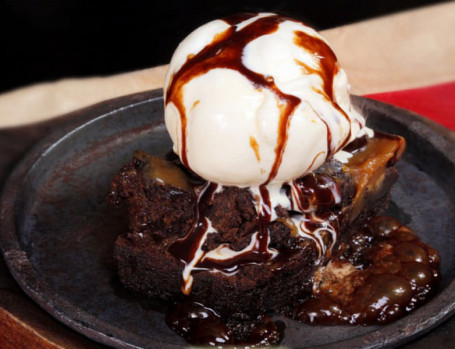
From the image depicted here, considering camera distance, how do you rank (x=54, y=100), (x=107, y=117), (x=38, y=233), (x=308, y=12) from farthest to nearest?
(x=308, y=12)
(x=54, y=100)
(x=107, y=117)
(x=38, y=233)

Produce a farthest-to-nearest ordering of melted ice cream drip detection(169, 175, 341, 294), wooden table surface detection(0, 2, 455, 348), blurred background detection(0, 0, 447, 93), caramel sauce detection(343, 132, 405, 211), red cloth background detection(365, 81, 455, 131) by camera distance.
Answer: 1. blurred background detection(0, 0, 447, 93)
2. red cloth background detection(365, 81, 455, 131)
3. caramel sauce detection(343, 132, 405, 211)
4. melted ice cream drip detection(169, 175, 341, 294)
5. wooden table surface detection(0, 2, 455, 348)

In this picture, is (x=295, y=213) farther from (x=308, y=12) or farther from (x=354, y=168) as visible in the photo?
(x=308, y=12)

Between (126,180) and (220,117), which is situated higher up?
(220,117)

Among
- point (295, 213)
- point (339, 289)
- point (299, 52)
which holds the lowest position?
point (339, 289)

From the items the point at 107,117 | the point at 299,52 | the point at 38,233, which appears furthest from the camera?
the point at 107,117

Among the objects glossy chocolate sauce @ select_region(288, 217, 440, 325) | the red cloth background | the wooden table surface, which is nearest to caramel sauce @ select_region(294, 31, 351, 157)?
glossy chocolate sauce @ select_region(288, 217, 440, 325)

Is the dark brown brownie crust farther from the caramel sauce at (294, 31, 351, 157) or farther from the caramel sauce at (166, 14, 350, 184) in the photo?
the caramel sauce at (294, 31, 351, 157)

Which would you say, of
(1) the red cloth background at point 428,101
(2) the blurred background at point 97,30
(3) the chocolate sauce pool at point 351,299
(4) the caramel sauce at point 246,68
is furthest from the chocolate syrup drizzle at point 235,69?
(2) the blurred background at point 97,30

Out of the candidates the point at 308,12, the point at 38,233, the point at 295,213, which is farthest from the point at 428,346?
the point at 308,12
